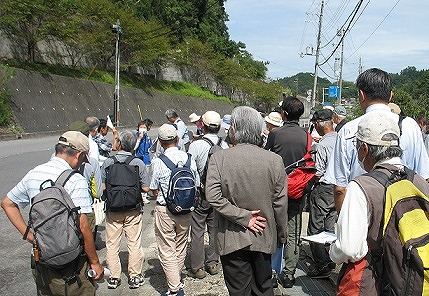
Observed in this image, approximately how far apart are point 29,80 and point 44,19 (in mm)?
3413

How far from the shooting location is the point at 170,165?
167 inches

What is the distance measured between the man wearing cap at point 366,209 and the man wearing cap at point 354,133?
606 millimetres

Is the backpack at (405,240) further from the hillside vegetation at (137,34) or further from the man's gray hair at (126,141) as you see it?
the hillside vegetation at (137,34)

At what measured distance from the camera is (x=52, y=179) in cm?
286

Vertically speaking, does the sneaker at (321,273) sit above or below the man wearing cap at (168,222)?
below

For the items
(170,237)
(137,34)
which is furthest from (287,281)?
(137,34)

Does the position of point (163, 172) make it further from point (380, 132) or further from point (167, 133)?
point (380, 132)

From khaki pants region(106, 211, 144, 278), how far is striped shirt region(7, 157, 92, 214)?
1608mm

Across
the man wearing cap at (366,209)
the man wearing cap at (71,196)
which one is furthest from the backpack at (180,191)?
the man wearing cap at (366,209)

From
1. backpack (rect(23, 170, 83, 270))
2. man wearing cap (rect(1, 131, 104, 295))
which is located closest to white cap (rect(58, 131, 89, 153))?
man wearing cap (rect(1, 131, 104, 295))

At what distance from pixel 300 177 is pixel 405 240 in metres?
2.46

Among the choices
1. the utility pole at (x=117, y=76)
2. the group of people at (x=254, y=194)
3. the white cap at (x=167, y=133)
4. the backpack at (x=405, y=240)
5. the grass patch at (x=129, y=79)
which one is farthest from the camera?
the utility pole at (x=117, y=76)

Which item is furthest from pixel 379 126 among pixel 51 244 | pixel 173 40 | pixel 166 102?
pixel 173 40

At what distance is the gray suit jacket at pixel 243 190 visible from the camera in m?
3.01
